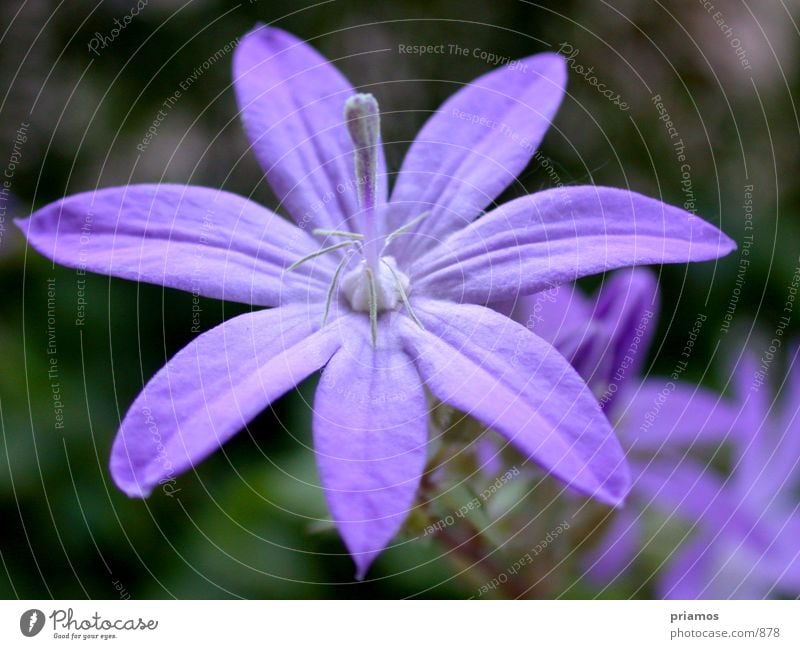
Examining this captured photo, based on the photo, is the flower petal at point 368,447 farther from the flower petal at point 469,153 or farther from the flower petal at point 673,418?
the flower petal at point 673,418

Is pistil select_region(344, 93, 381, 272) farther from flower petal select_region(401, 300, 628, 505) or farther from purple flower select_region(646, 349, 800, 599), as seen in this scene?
purple flower select_region(646, 349, 800, 599)

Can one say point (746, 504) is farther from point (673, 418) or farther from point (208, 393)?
point (208, 393)

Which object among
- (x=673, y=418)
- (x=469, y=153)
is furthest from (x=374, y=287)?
(x=673, y=418)

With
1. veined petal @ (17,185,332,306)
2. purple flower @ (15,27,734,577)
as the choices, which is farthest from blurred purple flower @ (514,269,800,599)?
veined petal @ (17,185,332,306)

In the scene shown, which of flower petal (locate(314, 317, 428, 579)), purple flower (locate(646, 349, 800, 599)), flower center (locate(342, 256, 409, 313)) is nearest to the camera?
flower petal (locate(314, 317, 428, 579))
